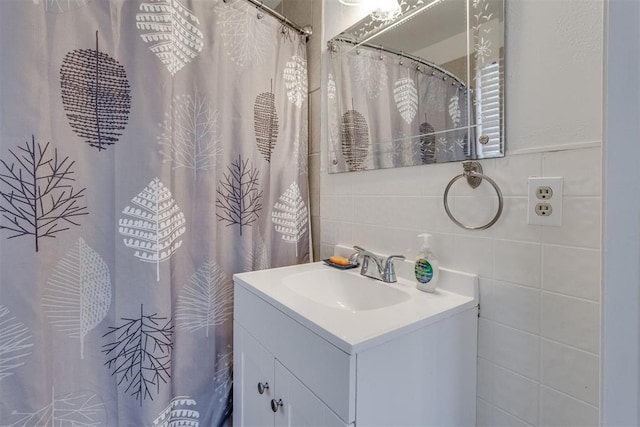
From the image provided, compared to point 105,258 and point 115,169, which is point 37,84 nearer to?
point 115,169

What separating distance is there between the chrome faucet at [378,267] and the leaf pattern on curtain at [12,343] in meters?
0.99

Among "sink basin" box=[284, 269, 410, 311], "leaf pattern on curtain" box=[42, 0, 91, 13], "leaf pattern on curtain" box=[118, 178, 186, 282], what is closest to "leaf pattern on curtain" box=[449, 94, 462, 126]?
"sink basin" box=[284, 269, 410, 311]

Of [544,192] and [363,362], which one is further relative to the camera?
[544,192]

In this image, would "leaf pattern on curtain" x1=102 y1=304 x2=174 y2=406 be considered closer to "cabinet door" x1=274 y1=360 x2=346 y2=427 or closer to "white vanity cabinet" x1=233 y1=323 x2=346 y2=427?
"white vanity cabinet" x1=233 y1=323 x2=346 y2=427

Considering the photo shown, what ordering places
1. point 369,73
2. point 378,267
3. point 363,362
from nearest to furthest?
point 363,362 → point 378,267 → point 369,73

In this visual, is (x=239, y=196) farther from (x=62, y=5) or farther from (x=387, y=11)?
(x=387, y=11)

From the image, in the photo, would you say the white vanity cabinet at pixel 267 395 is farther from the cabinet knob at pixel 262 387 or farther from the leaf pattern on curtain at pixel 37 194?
the leaf pattern on curtain at pixel 37 194

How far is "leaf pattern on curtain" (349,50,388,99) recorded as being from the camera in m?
1.09

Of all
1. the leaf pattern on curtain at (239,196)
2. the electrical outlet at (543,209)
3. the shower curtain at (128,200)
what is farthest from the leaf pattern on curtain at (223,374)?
the electrical outlet at (543,209)

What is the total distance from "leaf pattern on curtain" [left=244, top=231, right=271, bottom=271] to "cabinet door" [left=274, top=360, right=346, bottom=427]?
0.49m

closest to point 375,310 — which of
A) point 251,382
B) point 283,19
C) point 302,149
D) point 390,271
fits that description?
point 390,271

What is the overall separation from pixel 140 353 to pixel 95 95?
0.82m

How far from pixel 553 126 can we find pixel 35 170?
4.34 ft

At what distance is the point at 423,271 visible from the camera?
33.9 inches
